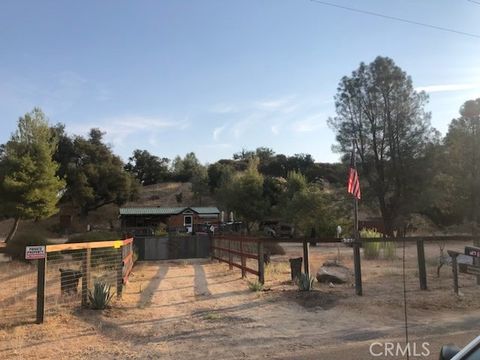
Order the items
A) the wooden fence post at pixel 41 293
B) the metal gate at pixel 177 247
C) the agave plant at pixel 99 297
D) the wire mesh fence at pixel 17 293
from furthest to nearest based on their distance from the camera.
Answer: the metal gate at pixel 177 247, the agave plant at pixel 99 297, the wire mesh fence at pixel 17 293, the wooden fence post at pixel 41 293

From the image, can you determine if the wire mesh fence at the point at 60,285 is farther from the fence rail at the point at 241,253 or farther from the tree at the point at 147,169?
the tree at the point at 147,169

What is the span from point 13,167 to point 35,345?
3172 centimetres

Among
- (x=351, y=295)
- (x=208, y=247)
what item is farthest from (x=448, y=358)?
(x=208, y=247)

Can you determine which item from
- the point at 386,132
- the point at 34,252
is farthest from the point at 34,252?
the point at 386,132

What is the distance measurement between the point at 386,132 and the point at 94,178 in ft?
140

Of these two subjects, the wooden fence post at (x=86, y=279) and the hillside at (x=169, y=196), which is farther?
the hillside at (x=169, y=196)

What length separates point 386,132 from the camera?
49094 mm

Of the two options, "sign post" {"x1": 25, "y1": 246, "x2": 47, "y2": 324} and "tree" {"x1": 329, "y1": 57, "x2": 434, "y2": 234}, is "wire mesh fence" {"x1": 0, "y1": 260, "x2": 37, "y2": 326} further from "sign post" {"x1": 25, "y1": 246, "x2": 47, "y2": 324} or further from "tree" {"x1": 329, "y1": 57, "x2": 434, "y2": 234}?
"tree" {"x1": 329, "y1": 57, "x2": 434, "y2": 234}

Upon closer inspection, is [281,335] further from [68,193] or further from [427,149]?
[68,193]

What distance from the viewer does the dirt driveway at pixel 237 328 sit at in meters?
7.07

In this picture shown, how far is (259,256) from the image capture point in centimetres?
1442

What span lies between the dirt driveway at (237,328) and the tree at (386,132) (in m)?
37.1

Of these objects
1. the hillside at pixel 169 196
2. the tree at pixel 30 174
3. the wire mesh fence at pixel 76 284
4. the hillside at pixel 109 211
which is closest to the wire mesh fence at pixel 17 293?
the wire mesh fence at pixel 76 284

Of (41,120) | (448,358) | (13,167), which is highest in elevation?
(41,120)
